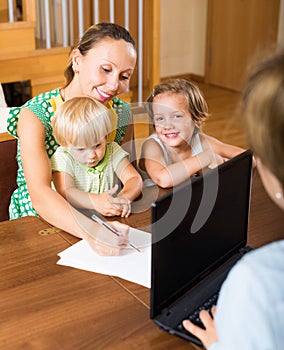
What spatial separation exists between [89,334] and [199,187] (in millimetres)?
336

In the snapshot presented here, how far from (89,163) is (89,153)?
1.8 inches

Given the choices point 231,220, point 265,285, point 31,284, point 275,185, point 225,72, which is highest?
point 275,185

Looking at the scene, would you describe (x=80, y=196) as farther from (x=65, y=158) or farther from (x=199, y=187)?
(x=199, y=187)

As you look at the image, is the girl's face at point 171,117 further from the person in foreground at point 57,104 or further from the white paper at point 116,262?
the white paper at point 116,262

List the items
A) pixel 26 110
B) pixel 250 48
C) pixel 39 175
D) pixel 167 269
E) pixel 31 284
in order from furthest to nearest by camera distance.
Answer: pixel 250 48, pixel 26 110, pixel 39 175, pixel 31 284, pixel 167 269

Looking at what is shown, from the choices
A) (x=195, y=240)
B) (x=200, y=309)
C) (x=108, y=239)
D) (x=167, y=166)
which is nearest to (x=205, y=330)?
(x=200, y=309)

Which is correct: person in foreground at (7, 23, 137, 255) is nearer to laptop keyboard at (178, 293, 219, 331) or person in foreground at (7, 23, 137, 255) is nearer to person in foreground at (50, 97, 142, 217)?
person in foreground at (50, 97, 142, 217)

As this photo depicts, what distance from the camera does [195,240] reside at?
1127 mm

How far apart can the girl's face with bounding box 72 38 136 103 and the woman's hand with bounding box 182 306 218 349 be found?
0.88 metres

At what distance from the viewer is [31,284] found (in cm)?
121

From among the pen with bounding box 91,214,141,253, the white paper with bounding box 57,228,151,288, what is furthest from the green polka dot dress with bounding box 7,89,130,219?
the white paper with bounding box 57,228,151,288

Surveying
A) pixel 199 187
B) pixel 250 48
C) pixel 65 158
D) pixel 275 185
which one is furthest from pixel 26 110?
pixel 250 48

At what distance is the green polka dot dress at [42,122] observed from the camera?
172cm

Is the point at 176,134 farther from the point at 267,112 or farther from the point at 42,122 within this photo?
the point at 267,112
